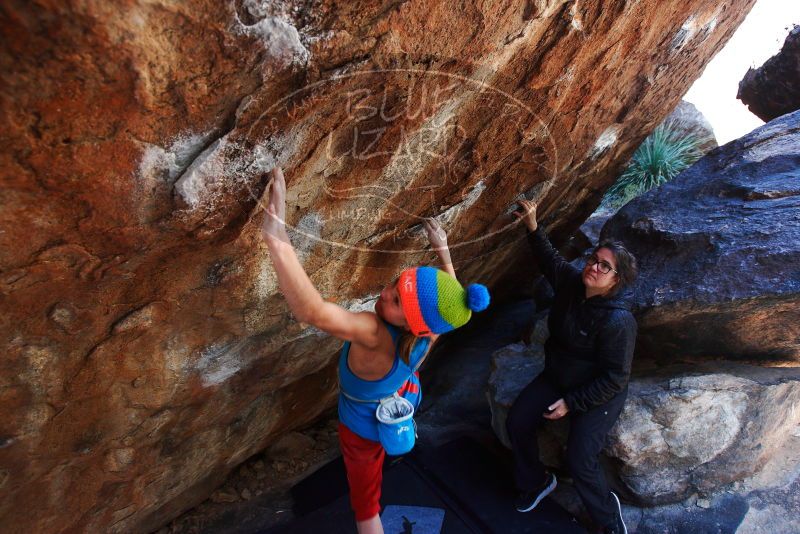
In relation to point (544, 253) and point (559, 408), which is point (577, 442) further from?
point (544, 253)

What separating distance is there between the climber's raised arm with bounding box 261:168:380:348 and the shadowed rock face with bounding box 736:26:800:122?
7.35 meters

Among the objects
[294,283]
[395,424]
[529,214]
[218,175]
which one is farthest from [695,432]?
[218,175]

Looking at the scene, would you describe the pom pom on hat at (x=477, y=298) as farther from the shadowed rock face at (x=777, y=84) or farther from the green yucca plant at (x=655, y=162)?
the green yucca plant at (x=655, y=162)

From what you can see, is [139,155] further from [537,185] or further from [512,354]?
[512,354]

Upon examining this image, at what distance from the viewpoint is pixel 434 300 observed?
1.98 metres

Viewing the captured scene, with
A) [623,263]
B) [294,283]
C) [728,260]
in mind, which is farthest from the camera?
[728,260]

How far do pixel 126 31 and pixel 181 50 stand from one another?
0.16 metres

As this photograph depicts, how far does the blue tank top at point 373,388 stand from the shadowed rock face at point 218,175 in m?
0.64

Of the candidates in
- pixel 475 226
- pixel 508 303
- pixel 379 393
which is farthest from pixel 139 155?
pixel 508 303

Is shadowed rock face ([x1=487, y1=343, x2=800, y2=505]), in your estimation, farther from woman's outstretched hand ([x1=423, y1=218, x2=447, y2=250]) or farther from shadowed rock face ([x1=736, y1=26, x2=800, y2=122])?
shadowed rock face ([x1=736, y1=26, x2=800, y2=122])

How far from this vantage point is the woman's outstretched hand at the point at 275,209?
1.83 metres

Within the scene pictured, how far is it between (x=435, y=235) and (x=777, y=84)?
7.07 meters

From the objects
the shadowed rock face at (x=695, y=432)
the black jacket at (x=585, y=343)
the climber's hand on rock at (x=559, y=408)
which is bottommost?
the shadowed rock face at (x=695, y=432)

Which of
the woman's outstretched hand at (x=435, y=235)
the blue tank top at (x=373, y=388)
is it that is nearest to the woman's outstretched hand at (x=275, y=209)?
the blue tank top at (x=373, y=388)
